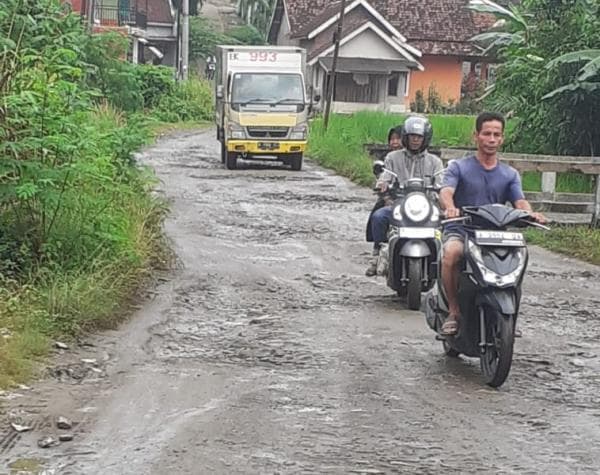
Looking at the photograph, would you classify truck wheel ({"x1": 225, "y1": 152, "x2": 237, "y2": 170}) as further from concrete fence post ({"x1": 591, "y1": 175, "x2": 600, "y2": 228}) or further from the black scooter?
the black scooter

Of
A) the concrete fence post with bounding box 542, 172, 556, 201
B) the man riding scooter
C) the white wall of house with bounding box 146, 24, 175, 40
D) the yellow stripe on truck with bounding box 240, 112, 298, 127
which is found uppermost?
the white wall of house with bounding box 146, 24, 175, 40

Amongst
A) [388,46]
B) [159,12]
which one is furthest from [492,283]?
[159,12]

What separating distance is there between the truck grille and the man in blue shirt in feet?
63.0

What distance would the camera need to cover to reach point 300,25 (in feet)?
202

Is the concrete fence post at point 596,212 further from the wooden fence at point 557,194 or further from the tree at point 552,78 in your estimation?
the tree at point 552,78

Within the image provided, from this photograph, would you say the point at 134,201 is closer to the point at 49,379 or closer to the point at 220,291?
the point at 220,291

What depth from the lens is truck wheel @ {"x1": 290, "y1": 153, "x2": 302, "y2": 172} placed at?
1108 inches

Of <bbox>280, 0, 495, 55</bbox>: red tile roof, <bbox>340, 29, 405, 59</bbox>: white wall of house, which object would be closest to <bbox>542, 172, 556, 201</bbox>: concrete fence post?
<bbox>340, 29, 405, 59</bbox>: white wall of house

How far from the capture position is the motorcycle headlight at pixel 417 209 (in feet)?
35.1

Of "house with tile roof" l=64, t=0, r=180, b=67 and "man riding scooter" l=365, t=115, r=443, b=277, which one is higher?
"house with tile roof" l=64, t=0, r=180, b=67

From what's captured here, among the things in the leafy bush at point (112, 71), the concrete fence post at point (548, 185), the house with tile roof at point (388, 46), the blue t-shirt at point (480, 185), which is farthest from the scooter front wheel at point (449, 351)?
the house with tile roof at point (388, 46)

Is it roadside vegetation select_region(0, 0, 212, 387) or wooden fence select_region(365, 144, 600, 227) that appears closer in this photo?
roadside vegetation select_region(0, 0, 212, 387)

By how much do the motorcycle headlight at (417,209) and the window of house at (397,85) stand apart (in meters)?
47.9

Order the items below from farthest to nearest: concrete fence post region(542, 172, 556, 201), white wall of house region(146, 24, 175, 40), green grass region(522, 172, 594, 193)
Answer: white wall of house region(146, 24, 175, 40) → green grass region(522, 172, 594, 193) → concrete fence post region(542, 172, 556, 201)
